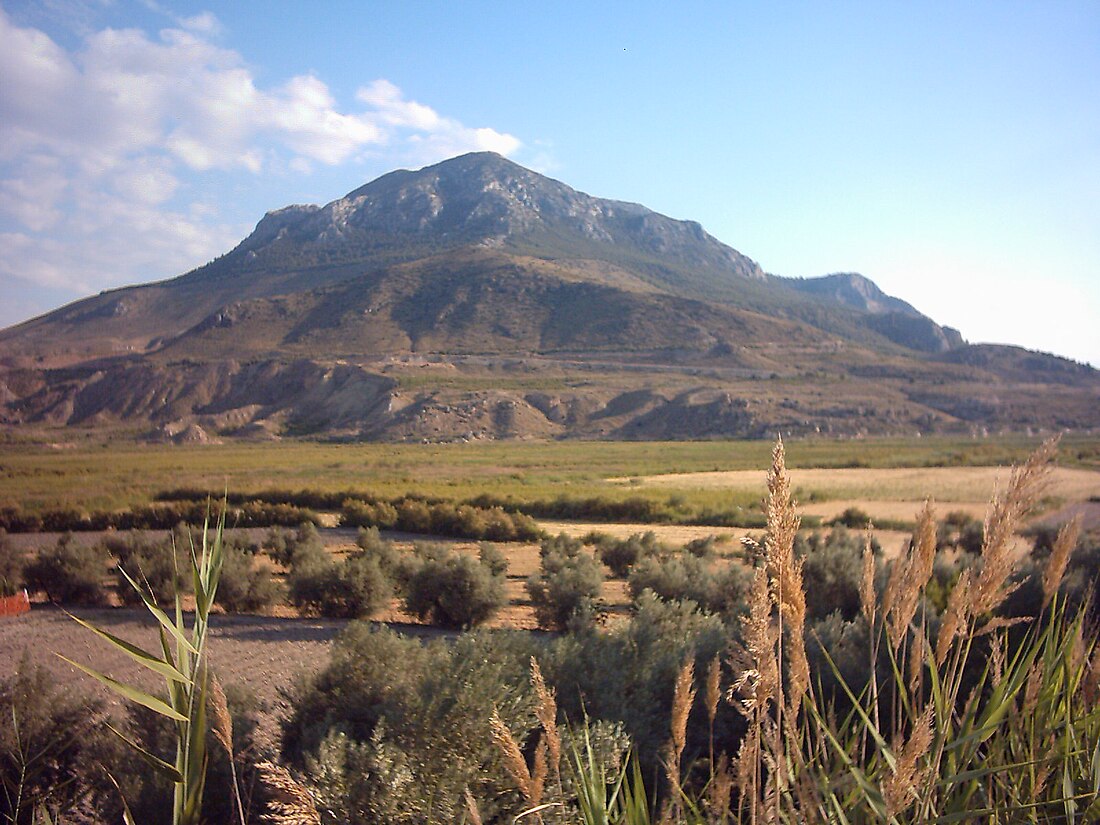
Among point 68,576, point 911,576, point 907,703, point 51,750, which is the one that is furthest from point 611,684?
point 68,576

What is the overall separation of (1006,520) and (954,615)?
0.75ft

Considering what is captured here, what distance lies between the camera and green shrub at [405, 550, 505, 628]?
47.7ft

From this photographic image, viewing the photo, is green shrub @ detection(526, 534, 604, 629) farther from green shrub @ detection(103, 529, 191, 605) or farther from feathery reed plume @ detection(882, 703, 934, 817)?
feathery reed plume @ detection(882, 703, 934, 817)

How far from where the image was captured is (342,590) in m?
15.4

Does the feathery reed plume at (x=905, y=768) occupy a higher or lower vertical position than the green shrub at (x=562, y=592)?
higher

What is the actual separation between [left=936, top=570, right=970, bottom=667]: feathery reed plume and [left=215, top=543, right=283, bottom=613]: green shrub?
15570 mm

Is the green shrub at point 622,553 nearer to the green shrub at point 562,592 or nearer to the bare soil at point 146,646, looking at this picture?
the green shrub at point 562,592

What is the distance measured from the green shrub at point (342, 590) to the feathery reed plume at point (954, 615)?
14.5 meters

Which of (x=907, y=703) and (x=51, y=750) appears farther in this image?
(x=51, y=750)

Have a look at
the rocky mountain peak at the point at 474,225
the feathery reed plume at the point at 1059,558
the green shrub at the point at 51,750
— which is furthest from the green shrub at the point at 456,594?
the rocky mountain peak at the point at 474,225

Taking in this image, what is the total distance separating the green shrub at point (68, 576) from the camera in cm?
1667

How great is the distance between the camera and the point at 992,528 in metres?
1.76

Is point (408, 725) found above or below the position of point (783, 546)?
below

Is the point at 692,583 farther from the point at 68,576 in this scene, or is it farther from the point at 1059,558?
the point at 68,576
